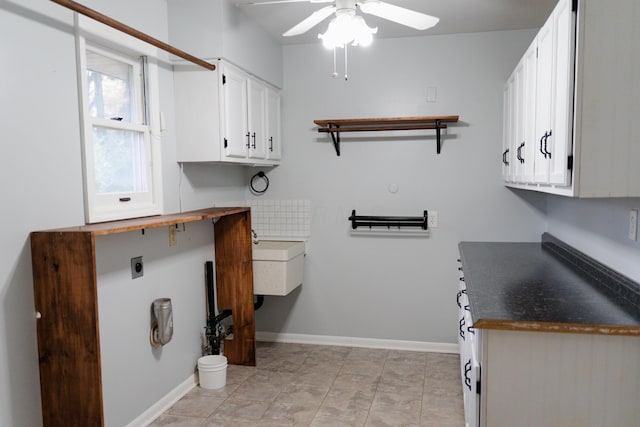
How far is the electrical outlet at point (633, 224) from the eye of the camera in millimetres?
2048

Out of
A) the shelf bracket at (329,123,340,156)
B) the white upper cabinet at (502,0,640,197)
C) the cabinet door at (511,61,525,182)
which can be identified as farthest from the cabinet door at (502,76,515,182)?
the white upper cabinet at (502,0,640,197)

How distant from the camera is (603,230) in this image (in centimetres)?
246

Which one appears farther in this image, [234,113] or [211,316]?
[211,316]

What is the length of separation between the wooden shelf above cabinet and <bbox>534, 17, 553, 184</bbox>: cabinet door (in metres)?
1.27

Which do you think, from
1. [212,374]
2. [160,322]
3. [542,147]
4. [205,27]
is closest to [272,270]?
[212,374]

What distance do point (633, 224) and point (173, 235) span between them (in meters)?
2.44

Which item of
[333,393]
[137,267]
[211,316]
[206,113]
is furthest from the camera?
[211,316]

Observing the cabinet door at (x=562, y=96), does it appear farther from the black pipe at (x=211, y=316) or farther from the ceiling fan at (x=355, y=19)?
the black pipe at (x=211, y=316)

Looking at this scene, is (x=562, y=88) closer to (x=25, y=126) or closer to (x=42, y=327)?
(x=25, y=126)

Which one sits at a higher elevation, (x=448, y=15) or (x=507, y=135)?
(x=448, y=15)

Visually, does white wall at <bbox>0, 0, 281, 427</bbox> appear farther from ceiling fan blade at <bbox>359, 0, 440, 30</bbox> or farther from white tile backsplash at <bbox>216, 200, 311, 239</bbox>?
white tile backsplash at <bbox>216, 200, 311, 239</bbox>

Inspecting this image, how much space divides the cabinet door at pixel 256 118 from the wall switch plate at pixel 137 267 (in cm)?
116

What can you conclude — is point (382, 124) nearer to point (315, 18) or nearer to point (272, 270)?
point (272, 270)

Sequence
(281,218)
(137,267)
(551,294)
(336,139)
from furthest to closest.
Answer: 1. (281,218)
2. (336,139)
3. (137,267)
4. (551,294)
